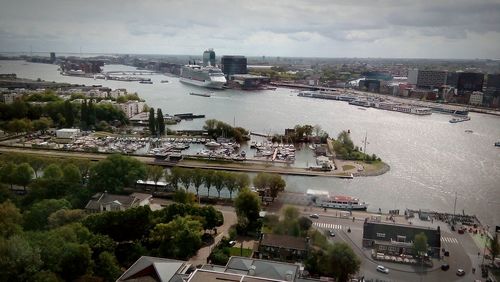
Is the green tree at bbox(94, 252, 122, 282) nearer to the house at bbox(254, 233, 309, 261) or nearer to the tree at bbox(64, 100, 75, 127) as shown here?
the house at bbox(254, 233, 309, 261)

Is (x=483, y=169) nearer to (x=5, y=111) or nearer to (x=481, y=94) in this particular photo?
(x=481, y=94)

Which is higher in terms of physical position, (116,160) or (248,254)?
(116,160)

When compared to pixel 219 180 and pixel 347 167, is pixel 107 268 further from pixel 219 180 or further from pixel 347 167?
pixel 347 167

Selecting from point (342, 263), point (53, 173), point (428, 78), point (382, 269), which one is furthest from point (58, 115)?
point (428, 78)

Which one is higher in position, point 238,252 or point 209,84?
point 209,84

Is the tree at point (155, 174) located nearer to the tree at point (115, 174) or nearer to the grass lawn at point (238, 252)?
the tree at point (115, 174)

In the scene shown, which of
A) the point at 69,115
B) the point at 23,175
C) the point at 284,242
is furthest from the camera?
the point at 69,115

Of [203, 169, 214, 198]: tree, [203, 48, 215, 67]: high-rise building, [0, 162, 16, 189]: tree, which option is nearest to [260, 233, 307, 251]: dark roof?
[203, 169, 214, 198]: tree

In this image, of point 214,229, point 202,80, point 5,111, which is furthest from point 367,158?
point 202,80
